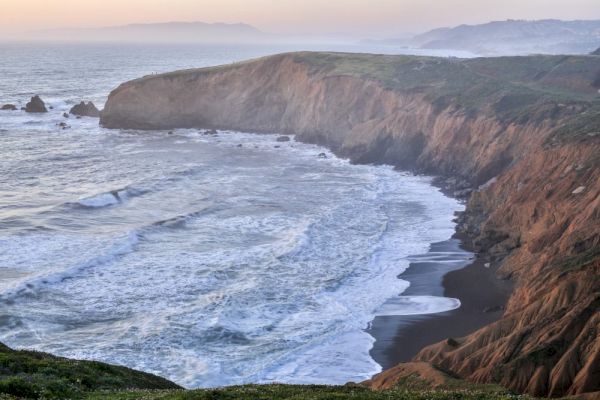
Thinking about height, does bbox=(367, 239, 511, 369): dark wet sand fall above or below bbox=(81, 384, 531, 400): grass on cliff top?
below

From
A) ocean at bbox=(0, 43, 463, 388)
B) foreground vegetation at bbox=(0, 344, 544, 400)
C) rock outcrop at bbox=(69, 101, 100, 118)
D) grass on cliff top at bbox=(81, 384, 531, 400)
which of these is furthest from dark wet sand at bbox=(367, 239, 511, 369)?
rock outcrop at bbox=(69, 101, 100, 118)

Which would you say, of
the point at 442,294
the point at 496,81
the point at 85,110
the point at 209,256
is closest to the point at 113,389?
the point at 442,294

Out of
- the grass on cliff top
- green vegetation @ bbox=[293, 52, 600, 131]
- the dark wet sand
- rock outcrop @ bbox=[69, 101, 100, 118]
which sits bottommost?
the dark wet sand

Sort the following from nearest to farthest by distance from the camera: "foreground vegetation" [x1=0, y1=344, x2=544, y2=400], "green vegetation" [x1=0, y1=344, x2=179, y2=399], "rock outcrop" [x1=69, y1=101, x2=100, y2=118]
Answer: "green vegetation" [x1=0, y1=344, x2=179, y2=399]
"foreground vegetation" [x1=0, y1=344, x2=544, y2=400]
"rock outcrop" [x1=69, y1=101, x2=100, y2=118]

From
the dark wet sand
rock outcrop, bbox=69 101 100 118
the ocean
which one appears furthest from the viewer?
rock outcrop, bbox=69 101 100 118

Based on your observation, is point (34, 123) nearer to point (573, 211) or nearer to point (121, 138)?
point (121, 138)

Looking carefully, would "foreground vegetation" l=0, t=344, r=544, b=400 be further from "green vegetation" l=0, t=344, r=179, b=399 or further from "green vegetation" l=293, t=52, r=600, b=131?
"green vegetation" l=293, t=52, r=600, b=131

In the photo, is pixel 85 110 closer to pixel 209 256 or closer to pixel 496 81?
pixel 496 81
